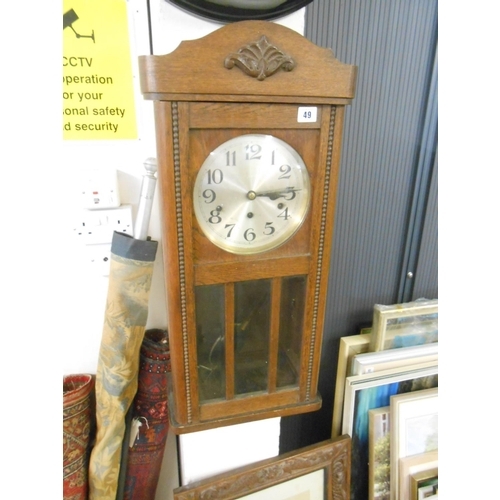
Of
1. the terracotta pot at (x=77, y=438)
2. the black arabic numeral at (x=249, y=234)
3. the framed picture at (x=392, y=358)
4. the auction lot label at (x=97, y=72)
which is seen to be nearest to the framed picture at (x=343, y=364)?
the framed picture at (x=392, y=358)

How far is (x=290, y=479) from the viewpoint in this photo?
86 centimetres

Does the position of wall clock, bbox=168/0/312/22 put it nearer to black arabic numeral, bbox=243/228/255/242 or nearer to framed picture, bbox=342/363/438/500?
black arabic numeral, bbox=243/228/255/242

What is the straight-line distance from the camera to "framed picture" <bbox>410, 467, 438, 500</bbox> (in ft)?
2.98

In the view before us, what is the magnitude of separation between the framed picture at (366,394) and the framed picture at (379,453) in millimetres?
17

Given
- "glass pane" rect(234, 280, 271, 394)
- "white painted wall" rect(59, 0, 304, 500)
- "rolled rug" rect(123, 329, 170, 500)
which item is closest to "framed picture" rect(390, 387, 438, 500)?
"white painted wall" rect(59, 0, 304, 500)

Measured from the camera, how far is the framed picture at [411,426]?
2.98ft

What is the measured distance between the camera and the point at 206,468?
80cm

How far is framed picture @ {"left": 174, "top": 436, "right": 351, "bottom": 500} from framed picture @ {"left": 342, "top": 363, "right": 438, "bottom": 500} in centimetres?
5

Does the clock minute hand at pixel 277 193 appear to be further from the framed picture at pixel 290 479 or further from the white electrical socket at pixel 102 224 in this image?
the framed picture at pixel 290 479

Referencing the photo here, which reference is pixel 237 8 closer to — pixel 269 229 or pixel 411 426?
pixel 269 229

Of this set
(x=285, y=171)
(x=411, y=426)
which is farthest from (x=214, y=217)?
(x=411, y=426)
